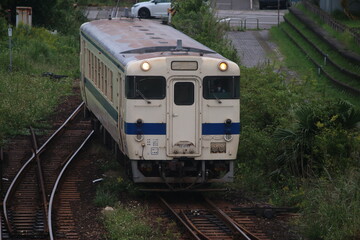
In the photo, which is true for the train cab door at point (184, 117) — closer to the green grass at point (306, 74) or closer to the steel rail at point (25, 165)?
the steel rail at point (25, 165)

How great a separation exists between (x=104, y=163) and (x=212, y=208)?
4.38 meters

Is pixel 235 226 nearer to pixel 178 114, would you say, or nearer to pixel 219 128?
pixel 219 128

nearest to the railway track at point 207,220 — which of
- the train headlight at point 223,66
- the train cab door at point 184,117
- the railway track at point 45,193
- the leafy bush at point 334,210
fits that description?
the leafy bush at point 334,210

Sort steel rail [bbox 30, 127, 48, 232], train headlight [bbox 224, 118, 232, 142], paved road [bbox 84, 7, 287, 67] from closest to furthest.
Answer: steel rail [bbox 30, 127, 48, 232] < train headlight [bbox 224, 118, 232, 142] < paved road [bbox 84, 7, 287, 67]

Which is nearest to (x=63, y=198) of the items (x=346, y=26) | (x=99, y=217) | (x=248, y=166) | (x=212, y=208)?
(x=99, y=217)

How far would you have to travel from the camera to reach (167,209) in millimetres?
15047

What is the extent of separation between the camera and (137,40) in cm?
1720

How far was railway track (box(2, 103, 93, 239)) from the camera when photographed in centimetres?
1365

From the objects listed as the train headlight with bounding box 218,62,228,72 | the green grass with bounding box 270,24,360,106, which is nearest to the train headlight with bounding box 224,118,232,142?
the train headlight with bounding box 218,62,228,72

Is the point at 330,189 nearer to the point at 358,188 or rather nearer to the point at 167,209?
the point at 358,188

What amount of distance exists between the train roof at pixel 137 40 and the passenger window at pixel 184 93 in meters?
0.59

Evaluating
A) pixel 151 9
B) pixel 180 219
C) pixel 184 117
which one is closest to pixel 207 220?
pixel 180 219

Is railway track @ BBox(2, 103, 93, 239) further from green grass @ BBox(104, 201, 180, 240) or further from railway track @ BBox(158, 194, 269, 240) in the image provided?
railway track @ BBox(158, 194, 269, 240)

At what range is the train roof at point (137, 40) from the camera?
51.5 feet
